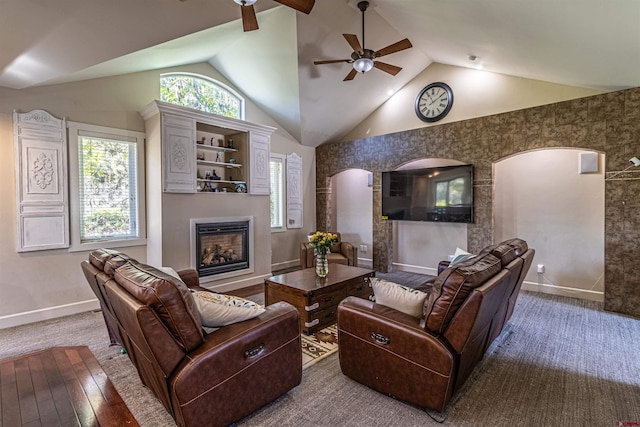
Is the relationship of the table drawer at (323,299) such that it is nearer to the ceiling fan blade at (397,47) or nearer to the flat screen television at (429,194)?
the flat screen television at (429,194)

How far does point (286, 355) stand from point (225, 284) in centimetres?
319

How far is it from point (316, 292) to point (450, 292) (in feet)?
5.45

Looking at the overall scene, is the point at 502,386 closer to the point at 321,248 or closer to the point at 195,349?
the point at 321,248

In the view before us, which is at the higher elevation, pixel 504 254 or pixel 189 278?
pixel 504 254

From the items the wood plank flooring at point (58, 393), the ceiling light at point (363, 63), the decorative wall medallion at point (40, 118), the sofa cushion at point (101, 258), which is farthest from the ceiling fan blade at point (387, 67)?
the wood plank flooring at point (58, 393)

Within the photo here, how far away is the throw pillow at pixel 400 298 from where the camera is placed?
7.20ft

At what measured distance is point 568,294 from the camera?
458 centimetres

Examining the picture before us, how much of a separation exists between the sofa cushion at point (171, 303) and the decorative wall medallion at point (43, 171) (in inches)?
117

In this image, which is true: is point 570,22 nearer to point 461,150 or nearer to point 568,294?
point 461,150

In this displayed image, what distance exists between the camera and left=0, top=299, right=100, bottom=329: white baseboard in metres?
3.59

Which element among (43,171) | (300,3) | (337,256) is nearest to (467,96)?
(337,256)

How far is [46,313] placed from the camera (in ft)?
12.5

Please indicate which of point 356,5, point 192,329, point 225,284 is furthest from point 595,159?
point 225,284

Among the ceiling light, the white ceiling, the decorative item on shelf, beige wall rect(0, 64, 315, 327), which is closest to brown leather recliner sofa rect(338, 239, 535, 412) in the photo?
the decorative item on shelf
